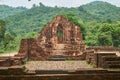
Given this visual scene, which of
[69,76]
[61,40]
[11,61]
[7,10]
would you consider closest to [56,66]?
[11,61]

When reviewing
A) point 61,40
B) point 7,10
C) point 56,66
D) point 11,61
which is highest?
point 7,10

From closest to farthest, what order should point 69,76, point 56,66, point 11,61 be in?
point 69,76, point 11,61, point 56,66

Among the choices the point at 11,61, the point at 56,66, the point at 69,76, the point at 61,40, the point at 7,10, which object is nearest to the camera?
the point at 69,76

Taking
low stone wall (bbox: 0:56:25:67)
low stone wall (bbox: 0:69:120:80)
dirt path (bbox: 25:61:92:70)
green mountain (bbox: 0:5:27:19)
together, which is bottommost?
dirt path (bbox: 25:61:92:70)

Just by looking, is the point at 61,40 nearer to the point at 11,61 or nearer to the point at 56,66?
the point at 56,66

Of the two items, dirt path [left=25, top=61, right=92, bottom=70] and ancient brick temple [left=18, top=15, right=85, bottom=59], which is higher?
ancient brick temple [left=18, top=15, right=85, bottom=59]

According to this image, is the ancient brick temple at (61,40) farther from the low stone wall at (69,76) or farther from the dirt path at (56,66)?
the low stone wall at (69,76)

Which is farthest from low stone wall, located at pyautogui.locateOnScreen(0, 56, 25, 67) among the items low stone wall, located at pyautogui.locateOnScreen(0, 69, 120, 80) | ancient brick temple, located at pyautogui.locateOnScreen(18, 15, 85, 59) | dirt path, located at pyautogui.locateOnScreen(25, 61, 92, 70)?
ancient brick temple, located at pyautogui.locateOnScreen(18, 15, 85, 59)

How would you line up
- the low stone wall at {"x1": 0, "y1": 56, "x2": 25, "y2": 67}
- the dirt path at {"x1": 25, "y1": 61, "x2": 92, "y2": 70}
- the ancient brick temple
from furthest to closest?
the ancient brick temple → the dirt path at {"x1": 25, "y1": 61, "x2": 92, "y2": 70} → the low stone wall at {"x1": 0, "y1": 56, "x2": 25, "y2": 67}

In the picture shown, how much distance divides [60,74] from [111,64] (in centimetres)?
276

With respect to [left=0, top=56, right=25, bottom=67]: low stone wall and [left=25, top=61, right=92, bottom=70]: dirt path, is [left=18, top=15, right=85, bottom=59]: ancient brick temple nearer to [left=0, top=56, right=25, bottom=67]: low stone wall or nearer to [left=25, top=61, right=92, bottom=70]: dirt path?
[left=25, top=61, right=92, bottom=70]: dirt path

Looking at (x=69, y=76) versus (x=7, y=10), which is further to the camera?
(x=7, y=10)

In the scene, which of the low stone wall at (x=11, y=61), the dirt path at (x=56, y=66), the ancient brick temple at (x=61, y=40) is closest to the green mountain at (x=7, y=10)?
the ancient brick temple at (x=61, y=40)

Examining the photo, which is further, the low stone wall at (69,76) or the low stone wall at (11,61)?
the low stone wall at (11,61)
